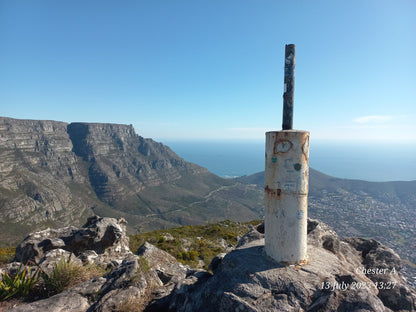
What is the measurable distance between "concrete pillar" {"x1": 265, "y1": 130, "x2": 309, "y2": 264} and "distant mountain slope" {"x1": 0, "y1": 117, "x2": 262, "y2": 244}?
8366 centimetres

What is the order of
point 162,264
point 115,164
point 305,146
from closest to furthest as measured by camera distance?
1. point 305,146
2. point 162,264
3. point 115,164

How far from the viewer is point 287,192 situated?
5332 mm

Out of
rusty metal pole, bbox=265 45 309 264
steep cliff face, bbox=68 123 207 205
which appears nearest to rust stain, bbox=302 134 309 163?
rusty metal pole, bbox=265 45 309 264

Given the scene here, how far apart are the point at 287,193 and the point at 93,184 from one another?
161 m

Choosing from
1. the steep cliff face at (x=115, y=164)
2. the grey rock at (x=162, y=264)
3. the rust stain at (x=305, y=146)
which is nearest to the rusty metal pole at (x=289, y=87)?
the rust stain at (x=305, y=146)

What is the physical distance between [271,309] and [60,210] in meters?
117

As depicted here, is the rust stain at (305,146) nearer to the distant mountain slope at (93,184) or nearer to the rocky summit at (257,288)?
the rocky summit at (257,288)

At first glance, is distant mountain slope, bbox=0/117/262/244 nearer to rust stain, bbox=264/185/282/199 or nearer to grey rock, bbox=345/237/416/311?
rust stain, bbox=264/185/282/199

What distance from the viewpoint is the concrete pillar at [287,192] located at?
532 cm

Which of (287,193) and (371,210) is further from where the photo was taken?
(371,210)

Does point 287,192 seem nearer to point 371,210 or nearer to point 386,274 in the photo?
point 386,274

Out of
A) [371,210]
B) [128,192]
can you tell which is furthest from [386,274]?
[128,192]

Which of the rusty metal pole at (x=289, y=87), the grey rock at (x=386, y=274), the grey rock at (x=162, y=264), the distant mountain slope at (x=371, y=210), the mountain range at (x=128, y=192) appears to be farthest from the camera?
the mountain range at (x=128, y=192)

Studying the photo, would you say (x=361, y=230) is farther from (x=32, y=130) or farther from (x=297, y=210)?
(x=32, y=130)
